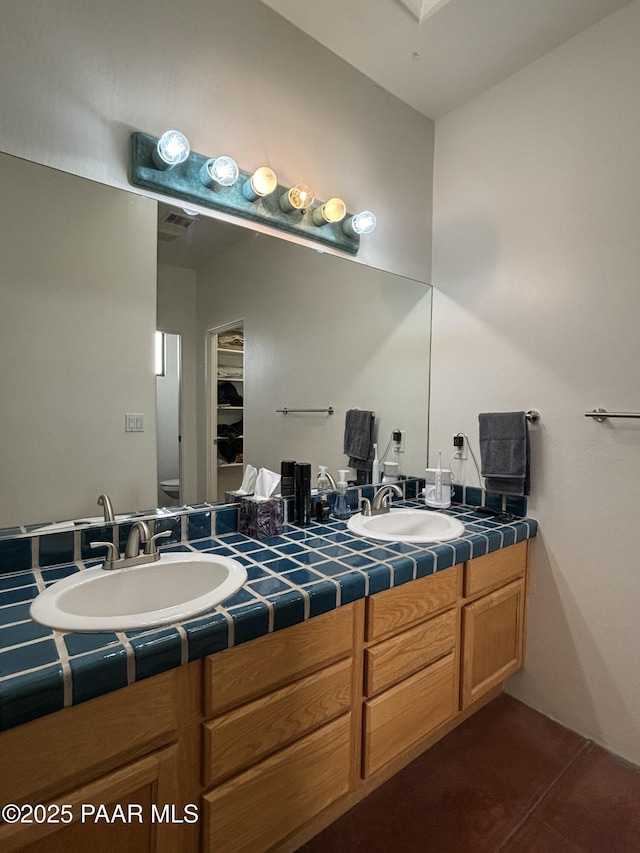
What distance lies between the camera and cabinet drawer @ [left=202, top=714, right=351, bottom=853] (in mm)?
961

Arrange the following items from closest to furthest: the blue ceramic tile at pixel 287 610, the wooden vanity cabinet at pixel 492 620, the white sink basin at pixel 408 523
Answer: the blue ceramic tile at pixel 287 610 < the wooden vanity cabinet at pixel 492 620 < the white sink basin at pixel 408 523

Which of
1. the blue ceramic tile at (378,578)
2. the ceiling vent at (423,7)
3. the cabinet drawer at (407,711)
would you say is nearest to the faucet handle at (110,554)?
the blue ceramic tile at (378,578)

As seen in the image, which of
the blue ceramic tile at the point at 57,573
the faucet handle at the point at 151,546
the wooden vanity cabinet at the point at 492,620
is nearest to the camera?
the blue ceramic tile at the point at 57,573

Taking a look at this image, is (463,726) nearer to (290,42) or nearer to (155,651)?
(155,651)

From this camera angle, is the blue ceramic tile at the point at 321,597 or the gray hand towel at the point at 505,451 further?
the gray hand towel at the point at 505,451

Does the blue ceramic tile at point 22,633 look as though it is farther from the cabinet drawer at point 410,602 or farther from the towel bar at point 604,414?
the towel bar at point 604,414

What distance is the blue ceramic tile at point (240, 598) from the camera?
0.99 m

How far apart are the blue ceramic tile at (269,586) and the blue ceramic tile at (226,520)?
413 mm

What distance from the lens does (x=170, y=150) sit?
128 centimetres

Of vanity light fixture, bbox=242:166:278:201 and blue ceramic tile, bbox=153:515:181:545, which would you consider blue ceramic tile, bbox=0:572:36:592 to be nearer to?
blue ceramic tile, bbox=153:515:181:545

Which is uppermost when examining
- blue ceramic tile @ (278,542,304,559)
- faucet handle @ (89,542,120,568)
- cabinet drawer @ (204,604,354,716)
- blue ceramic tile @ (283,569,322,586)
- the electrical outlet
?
the electrical outlet

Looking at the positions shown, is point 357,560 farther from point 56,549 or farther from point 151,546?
point 56,549

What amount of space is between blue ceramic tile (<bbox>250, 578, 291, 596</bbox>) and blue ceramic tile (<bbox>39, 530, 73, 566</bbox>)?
0.55 m

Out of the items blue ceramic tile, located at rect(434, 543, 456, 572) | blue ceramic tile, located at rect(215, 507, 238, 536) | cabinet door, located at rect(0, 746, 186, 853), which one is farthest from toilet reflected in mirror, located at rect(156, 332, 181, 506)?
blue ceramic tile, located at rect(434, 543, 456, 572)
